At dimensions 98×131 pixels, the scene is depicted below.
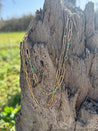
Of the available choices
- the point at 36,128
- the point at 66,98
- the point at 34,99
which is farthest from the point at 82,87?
the point at 36,128

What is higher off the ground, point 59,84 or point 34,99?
point 59,84

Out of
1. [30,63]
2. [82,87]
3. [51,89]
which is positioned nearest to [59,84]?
[51,89]

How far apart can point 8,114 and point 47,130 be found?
1230 millimetres

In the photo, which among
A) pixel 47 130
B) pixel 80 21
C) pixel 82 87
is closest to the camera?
pixel 80 21

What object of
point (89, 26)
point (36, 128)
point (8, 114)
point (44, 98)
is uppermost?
point (89, 26)

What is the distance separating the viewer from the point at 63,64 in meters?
1.36

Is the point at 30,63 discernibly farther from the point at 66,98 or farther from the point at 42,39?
the point at 66,98

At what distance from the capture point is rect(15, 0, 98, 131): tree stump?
133cm

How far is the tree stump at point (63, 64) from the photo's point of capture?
133 centimetres

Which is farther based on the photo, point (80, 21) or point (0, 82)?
point (0, 82)

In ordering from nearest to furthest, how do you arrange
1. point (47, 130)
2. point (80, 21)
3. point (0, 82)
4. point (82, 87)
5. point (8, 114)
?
point (80, 21) < point (82, 87) < point (47, 130) < point (8, 114) < point (0, 82)

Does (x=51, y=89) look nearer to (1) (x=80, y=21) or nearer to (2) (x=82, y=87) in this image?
(2) (x=82, y=87)

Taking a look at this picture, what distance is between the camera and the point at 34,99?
4.88 ft

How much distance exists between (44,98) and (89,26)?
0.93m
